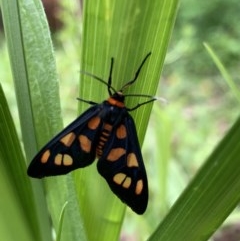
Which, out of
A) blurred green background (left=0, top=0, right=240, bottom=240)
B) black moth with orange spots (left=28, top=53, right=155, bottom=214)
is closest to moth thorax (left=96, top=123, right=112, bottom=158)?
black moth with orange spots (left=28, top=53, right=155, bottom=214)

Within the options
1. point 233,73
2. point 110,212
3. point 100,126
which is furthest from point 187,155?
point 110,212

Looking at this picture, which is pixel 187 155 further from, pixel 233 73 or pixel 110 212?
pixel 110 212

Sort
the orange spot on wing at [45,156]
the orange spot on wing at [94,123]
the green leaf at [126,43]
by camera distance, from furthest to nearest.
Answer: the orange spot on wing at [94,123]
the orange spot on wing at [45,156]
the green leaf at [126,43]

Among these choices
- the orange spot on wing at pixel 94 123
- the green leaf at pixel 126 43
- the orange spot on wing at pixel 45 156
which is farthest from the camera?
the orange spot on wing at pixel 94 123

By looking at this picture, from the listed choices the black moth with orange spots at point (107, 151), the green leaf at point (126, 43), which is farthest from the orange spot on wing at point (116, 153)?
the green leaf at point (126, 43)

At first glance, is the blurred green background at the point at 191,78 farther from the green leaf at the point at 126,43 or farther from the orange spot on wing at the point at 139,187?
the green leaf at the point at 126,43

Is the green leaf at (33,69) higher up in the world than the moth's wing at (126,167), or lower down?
higher up

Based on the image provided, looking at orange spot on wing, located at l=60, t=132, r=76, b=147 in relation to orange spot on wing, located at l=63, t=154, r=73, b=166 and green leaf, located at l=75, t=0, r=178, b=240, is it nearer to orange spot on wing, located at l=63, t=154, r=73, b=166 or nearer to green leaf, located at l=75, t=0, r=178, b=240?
orange spot on wing, located at l=63, t=154, r=73, b=166
